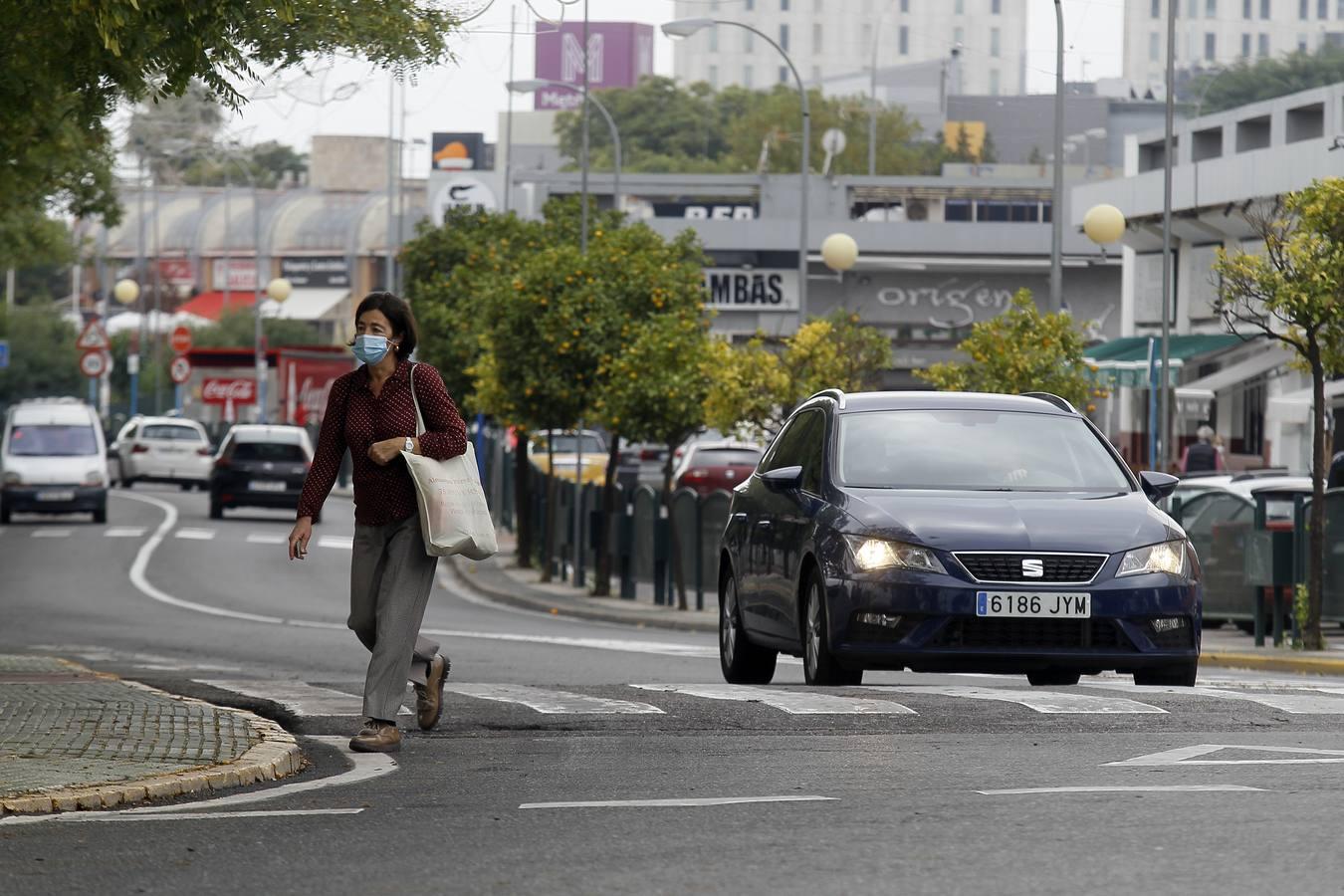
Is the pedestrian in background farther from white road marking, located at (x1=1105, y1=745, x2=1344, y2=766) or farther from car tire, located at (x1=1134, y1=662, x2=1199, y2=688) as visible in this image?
white road marking, located at (x1=1105, y1=745, x2=1344, y2=766)

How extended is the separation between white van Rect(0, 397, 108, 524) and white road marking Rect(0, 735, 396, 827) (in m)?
33.8

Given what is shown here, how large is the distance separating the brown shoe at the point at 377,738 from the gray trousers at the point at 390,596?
0.03m

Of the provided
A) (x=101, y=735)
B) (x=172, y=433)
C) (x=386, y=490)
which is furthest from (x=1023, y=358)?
(x=172, y=433)

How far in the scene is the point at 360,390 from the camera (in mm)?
10500

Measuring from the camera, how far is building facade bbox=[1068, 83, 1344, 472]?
4291 centimetres

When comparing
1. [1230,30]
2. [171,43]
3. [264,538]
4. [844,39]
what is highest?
[844,39]

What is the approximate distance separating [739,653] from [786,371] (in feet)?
57.6

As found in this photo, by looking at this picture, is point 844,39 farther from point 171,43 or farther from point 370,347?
point 370,347

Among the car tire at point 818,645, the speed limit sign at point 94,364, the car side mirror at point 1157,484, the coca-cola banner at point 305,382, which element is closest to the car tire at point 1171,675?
the car side mirror at point 1157,484

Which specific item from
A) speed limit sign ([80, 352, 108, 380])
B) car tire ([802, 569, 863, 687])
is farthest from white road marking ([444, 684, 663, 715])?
speed limit sign ([80, 352, 108, 380])

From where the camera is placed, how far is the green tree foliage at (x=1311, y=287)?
783 inches

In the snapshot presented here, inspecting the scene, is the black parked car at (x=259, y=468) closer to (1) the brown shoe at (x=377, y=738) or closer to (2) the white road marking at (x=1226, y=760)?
(1) the brown shoe at (x=377, y=738)

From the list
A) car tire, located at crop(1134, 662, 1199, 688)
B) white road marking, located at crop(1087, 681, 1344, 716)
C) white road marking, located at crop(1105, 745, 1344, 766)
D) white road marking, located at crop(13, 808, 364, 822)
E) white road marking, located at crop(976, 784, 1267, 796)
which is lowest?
white road marking, located at crop(13, 808, 364, 822)

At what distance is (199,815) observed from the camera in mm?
8180
